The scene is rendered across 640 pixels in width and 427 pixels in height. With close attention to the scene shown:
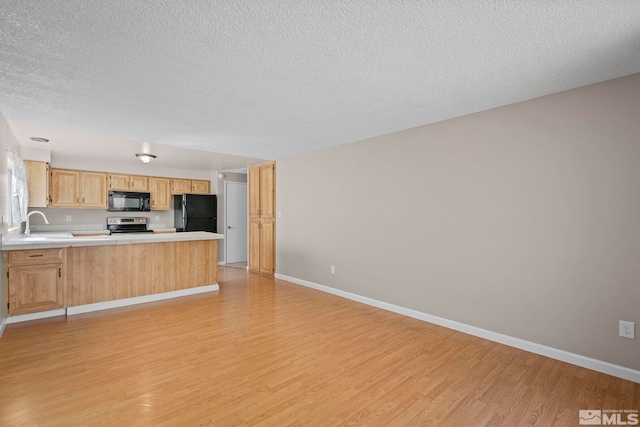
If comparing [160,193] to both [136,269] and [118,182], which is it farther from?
[136,269]

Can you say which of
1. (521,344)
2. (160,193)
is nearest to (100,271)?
(160,193)

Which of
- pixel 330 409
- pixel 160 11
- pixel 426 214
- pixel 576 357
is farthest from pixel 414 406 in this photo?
pixel 160 11

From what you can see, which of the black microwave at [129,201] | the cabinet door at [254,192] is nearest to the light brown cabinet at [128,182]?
the black microwave at [129,201]

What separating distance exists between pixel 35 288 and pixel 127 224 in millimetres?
3236

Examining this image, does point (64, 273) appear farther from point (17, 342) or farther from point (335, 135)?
point (335, 135)

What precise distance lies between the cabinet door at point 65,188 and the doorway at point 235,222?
2833 millimetres

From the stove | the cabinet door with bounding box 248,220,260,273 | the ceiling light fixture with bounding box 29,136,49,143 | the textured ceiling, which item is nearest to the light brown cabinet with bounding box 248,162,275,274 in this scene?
the cabinet door with bounding box 248,220,260,273

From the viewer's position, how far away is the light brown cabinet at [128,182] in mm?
6137

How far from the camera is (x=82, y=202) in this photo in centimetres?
579

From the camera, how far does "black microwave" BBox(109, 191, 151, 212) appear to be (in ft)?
19.9

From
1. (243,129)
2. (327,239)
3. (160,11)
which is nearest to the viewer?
(160,11)

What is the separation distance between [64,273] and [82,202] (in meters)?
2.95

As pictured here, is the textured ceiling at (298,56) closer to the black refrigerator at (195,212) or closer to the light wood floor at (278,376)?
the light wood floor at (278,376)

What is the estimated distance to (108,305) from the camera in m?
3.81
